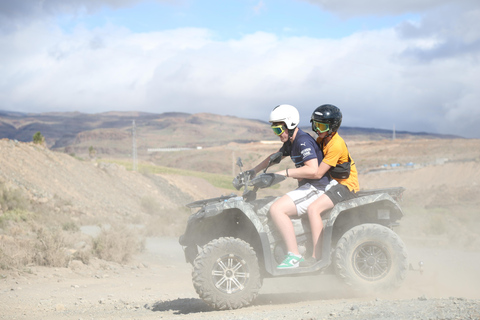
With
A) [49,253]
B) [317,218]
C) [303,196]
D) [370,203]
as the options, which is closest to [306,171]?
[303,196]

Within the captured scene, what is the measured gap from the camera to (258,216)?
21.8ft

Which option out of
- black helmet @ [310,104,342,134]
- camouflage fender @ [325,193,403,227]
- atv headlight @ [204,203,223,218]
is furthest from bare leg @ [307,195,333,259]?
atv headlight @ [204,203,223,218]

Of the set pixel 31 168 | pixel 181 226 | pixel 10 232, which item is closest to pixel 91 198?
pixel 31 168

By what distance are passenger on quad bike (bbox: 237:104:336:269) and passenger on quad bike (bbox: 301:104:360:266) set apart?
0.12 metres

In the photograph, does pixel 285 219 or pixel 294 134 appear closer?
pixel 285 219

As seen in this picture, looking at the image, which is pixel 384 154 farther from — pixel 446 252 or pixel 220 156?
pixel 446 252

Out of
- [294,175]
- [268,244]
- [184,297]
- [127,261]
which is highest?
[294,175]

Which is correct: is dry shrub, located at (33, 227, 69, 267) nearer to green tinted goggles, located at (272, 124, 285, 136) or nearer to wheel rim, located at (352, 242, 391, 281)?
green tinted goggles, located at (272, 124, 285, 136)

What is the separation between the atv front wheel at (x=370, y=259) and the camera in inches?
263

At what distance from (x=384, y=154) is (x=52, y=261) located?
78.1 m

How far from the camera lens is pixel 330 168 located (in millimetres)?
6836

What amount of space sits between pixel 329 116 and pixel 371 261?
1.94 metres

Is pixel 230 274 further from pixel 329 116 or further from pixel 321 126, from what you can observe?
pixel 329 116

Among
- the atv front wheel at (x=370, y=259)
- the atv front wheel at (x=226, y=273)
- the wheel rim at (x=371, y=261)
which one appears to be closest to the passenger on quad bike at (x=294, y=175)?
the atv front wheel at (x=226, y=273)
